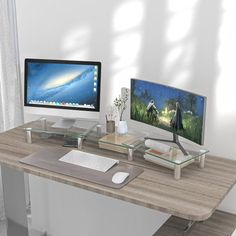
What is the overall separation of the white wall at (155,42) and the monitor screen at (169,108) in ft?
0.67

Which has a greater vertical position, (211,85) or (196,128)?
(211,85)

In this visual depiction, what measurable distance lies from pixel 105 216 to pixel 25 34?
1.28 m

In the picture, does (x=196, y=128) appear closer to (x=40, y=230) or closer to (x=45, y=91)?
(x=45, y=91)

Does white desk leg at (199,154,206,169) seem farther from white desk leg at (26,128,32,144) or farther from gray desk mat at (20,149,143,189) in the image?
white desk leg at (26,128,32,144)

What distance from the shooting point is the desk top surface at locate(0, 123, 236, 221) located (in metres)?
1.76

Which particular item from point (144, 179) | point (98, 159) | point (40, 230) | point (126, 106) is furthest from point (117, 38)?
point (40, 230)

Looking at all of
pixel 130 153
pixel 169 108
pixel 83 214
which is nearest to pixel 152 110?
pixel 169 108

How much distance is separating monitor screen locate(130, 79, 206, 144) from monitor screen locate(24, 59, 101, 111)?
0.25 metres

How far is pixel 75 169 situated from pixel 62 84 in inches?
23.4

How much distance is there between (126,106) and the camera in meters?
2.56

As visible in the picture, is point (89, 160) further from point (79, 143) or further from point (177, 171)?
point (177, 171)

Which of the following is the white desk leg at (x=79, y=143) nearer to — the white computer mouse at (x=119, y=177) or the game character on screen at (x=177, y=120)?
the white computer mouse at (x=119, y=177)

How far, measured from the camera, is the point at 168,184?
1.95m

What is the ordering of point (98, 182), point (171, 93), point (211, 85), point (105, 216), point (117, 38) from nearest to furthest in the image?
point (98, 182) < point (171, 93) < point (211, 85) < point (117, 38) < point (105, 216)
